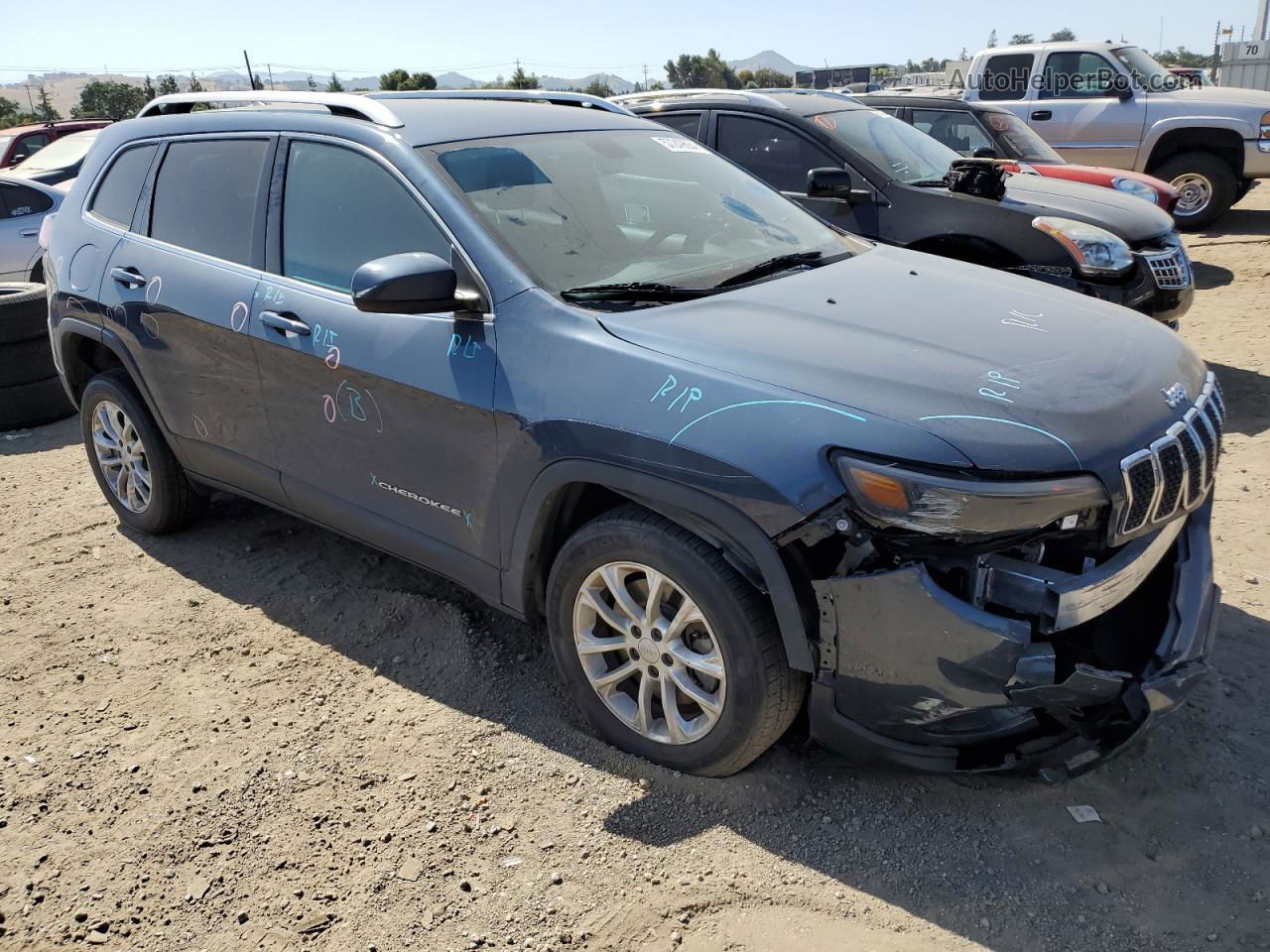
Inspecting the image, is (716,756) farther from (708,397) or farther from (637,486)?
(708,397)

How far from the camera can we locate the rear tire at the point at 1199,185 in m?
11.6

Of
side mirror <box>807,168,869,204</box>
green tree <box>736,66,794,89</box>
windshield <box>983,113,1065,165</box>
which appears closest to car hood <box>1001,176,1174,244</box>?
side mirror <box>807,168,869,204</box>

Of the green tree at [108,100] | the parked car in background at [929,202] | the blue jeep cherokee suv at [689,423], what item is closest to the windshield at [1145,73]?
the parked car in background at [929,202]

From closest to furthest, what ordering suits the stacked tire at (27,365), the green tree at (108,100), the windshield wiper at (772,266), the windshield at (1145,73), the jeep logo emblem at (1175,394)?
the jeep logo emblem at (1175,394)
the windshield wiper at (772,266)
the stacked tire at (27,365)
the windshield at (1145,73)
the green tree at (108,100)

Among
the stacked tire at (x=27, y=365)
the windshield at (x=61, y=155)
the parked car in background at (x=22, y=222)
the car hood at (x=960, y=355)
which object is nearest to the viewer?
the car hood at (x=960, y=355)

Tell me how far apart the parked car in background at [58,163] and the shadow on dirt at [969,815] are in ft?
29.8

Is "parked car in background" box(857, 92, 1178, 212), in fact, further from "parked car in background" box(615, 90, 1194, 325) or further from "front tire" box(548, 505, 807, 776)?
"front tire" box(548, 505, 807, 776)

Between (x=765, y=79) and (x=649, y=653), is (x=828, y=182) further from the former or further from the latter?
(x=765, y=79)

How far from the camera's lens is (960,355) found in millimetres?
2641

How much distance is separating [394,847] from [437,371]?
137 centimetres

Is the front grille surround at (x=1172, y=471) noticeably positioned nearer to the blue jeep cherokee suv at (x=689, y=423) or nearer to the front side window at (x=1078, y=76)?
the blue jeep cherokee suv at (x=689, y=423)

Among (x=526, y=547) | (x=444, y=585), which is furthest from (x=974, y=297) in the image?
(x=444, y=585)

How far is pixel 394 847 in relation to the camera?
2.73 metres

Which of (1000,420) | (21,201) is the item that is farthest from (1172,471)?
(21,201)
